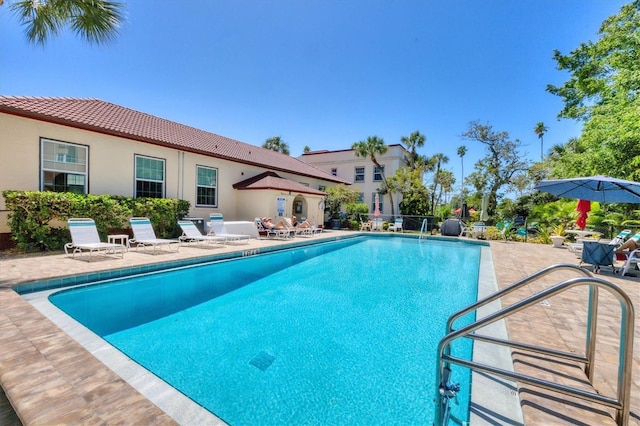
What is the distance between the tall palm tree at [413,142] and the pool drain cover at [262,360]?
29.1 m

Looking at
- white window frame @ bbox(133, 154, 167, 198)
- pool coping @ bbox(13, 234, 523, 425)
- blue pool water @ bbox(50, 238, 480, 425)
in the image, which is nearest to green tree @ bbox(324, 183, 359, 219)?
white window frame @ bbox(133, 154, 167, 198)

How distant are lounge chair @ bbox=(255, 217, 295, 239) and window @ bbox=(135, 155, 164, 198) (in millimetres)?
5116

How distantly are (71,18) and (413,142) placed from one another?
28.5m

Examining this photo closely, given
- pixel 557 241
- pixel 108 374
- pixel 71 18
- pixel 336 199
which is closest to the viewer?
pixel 108 374

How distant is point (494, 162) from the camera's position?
1065 inches

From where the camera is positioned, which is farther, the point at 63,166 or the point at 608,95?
the point at 608,95

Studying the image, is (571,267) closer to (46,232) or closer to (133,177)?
(46,232)

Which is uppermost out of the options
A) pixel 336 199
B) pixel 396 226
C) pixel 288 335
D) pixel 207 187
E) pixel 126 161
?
pixel 126 161

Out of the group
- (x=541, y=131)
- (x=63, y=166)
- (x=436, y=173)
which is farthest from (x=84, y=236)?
(x=541, y=131)

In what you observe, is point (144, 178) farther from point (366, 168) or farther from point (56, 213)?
point (366, 168)

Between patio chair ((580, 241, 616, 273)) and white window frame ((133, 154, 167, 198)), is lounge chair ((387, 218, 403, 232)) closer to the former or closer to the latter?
patio chair ((580, 241, 616, 273))

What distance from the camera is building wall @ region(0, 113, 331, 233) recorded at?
953 cm

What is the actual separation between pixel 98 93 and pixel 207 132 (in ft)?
22.7

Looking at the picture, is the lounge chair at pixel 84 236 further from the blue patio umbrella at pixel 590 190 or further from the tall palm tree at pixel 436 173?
the tall palm tree at pixel 436 173
